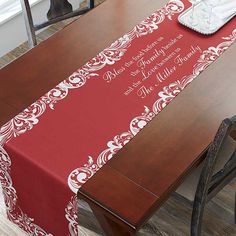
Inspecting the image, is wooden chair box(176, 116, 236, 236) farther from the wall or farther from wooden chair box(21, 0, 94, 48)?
the wall

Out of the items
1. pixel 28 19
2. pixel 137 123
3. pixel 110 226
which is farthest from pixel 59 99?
pixel 28 19

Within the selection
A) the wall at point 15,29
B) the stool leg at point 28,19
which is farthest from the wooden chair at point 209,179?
the wall at point 15,29

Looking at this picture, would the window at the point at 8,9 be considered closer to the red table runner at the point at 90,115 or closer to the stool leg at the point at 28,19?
the stool leg at the point at 28,19

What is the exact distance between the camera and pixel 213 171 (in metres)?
1.67

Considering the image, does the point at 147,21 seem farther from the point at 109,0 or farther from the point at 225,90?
the point at 225,90

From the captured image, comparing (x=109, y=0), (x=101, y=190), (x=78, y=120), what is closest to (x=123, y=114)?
(x=78, y=120)

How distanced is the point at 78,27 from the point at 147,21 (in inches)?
10.0

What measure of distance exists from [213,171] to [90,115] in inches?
16.7

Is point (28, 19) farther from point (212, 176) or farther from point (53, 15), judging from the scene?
point (212, 176)

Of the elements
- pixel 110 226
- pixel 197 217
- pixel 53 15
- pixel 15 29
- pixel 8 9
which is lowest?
pixel 197 217

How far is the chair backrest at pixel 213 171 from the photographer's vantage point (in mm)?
1355

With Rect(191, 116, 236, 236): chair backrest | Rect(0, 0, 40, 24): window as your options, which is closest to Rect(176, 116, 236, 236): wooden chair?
Rect(191, 116, 236, 236): chair backrest

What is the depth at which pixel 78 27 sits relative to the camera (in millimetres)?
1931

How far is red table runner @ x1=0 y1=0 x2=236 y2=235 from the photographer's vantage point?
1506 millimetres
